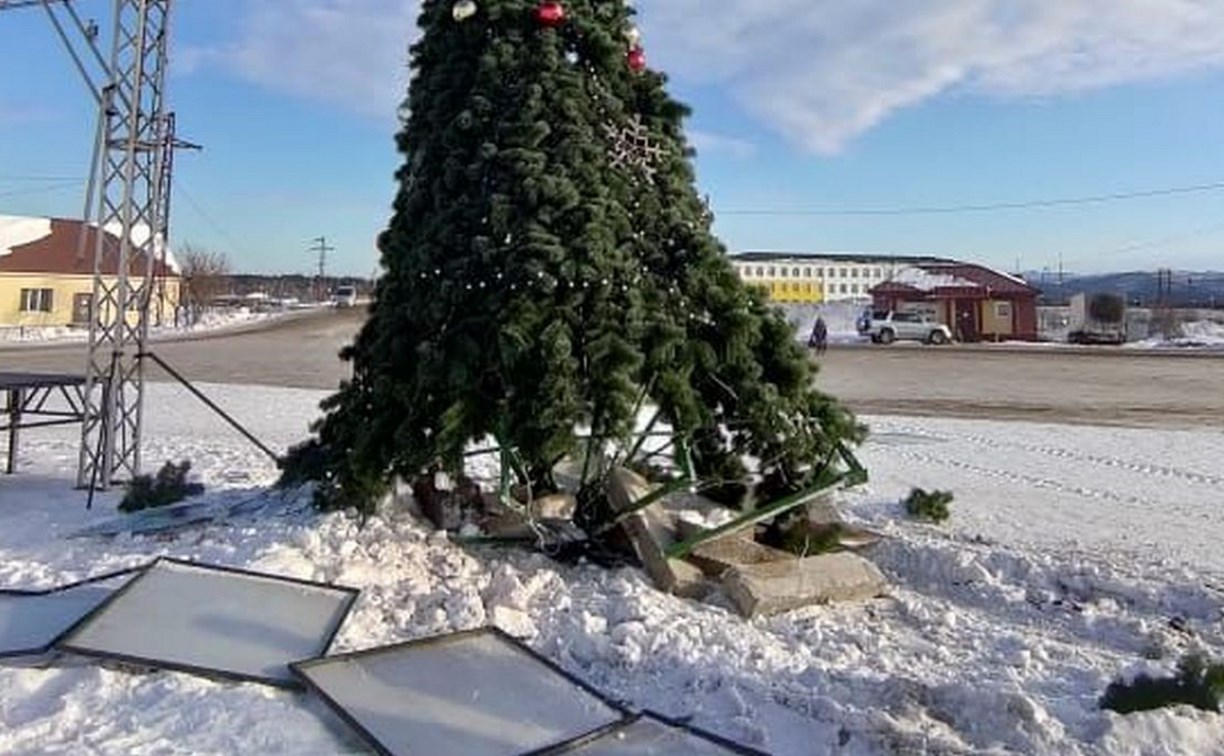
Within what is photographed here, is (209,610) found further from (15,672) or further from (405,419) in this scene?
(405,419)

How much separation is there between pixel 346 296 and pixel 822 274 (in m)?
44.5

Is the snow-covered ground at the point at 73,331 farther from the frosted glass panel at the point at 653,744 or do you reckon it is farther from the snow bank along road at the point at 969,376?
the frosted glass panel at the point at 653,744

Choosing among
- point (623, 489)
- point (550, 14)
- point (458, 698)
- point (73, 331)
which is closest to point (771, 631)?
point (623, 489)

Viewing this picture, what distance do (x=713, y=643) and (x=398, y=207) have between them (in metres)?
3.21

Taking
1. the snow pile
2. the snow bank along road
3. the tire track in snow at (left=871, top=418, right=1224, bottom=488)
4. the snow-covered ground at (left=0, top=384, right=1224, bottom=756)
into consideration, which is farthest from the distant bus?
the snow-covered ground at (left=0, top=384, right=1224, bottom=756)

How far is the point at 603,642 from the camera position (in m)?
4.40

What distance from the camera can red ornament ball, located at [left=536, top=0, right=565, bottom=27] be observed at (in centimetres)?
573

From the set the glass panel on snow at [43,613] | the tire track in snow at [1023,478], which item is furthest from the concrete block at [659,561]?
the tire track in snow at [1023,478]

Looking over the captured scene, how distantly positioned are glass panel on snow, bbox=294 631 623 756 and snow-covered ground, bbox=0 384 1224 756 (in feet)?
0.50

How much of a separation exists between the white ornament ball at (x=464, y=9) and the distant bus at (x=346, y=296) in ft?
283

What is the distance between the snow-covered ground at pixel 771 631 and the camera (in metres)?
3.52

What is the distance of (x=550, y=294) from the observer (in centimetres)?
514

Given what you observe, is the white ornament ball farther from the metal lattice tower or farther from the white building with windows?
the white building with windows

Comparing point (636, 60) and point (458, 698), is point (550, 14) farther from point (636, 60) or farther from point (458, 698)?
point (458, 698)
